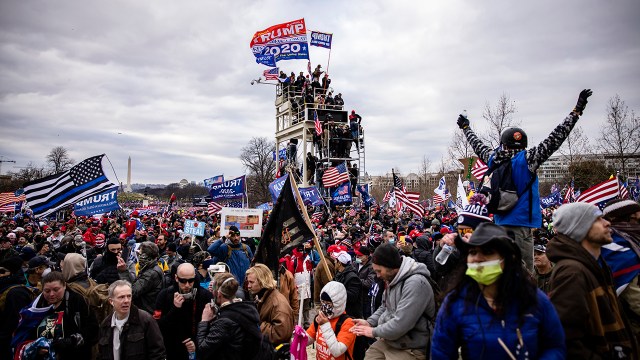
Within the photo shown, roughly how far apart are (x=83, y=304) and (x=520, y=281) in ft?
15.0

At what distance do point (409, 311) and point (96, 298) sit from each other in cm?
370

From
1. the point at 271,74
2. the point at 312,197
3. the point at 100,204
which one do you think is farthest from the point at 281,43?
the point at 100,204

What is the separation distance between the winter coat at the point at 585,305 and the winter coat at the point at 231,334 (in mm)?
2637

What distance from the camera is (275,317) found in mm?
4695

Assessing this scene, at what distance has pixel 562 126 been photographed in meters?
3.91

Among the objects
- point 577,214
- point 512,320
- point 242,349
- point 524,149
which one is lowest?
point 242,349

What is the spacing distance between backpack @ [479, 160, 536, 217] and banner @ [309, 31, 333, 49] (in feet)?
89.4

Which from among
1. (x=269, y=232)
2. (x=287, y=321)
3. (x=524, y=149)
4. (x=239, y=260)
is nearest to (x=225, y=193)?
(x=239, y=260)

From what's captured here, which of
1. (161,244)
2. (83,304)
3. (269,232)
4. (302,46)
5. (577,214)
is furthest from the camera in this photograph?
(302,46)

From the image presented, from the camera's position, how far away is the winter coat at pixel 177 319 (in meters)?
4.69

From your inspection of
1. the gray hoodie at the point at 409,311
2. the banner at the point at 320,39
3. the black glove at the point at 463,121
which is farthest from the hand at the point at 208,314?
the banner at the point at 320,39

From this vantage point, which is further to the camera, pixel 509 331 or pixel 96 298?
pixel 96 298

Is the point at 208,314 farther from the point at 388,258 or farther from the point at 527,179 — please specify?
the point at 527,179

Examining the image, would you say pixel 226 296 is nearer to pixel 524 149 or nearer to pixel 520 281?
pixel 520 281
